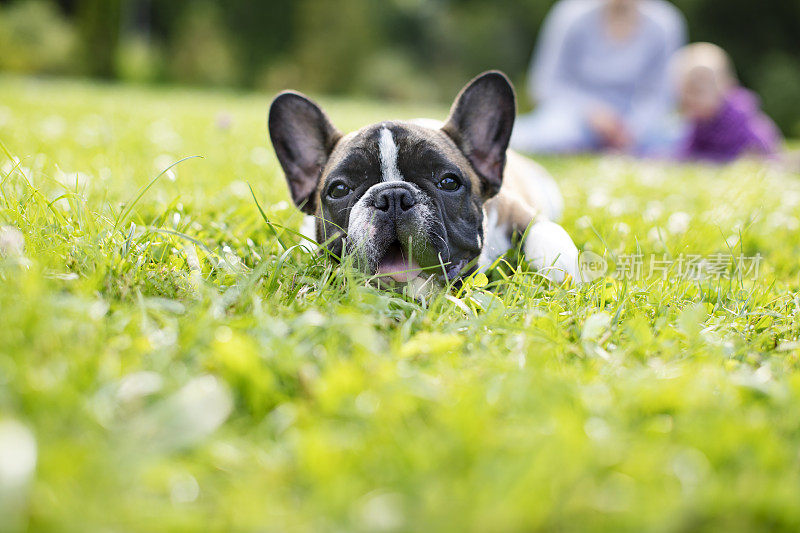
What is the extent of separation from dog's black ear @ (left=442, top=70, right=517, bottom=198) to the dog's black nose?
72 centimetres

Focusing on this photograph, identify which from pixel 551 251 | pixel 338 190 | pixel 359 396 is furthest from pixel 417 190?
pixel 359 396

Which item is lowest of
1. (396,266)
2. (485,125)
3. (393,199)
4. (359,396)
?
(396,266)

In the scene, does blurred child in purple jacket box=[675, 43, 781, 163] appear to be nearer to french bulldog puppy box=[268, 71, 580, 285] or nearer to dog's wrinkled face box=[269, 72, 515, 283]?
french bulldog puppy box=[268, 71, 580, 285]

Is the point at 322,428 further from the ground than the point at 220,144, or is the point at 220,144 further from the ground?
the point at 322,428

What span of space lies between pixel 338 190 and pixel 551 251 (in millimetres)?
991

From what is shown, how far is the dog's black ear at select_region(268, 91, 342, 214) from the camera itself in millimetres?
2953

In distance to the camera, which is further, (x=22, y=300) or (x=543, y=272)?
(x=543, y=272)

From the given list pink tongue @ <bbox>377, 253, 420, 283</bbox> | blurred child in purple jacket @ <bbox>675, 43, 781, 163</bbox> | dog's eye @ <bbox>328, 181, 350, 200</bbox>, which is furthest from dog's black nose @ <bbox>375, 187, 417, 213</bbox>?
blurred child in purple jacket @ <bbox>675, 43, 781, 163</bbox>

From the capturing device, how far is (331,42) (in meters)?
28.5

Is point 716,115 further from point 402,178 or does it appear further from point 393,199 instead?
point 393,199

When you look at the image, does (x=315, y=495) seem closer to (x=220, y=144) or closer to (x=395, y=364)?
(x=395, y=364)

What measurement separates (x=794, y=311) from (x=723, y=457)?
4.39 feet

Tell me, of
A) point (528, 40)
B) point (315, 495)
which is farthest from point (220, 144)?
point (528, 40)

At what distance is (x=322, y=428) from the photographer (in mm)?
1220
